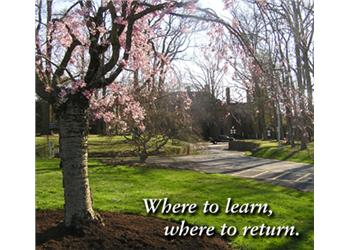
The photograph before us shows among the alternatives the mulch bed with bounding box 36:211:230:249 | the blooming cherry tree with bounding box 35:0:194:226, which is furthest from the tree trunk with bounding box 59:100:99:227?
the mulch bed with bounding box 36:211:230:249

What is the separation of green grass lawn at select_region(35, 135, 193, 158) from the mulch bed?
2.10 feet

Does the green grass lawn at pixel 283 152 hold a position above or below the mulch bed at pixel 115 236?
above

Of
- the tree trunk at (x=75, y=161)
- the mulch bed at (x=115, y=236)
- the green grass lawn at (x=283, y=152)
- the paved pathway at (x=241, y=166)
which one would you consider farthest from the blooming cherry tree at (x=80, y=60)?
the green grass lawn at (x=283, y=152)

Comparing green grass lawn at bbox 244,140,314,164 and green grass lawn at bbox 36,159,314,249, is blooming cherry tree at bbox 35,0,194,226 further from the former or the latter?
green grass lawn at bbox 244,140,314,164

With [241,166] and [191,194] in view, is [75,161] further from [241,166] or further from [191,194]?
[241,166]

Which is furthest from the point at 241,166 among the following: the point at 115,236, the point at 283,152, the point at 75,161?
the point at 75,161

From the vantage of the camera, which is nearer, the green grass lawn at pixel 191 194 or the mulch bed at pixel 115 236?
the mulch bed at pixel 115 236

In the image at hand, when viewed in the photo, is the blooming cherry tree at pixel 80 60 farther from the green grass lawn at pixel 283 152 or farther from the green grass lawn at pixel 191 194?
the green grass lawn at pixel 283 152

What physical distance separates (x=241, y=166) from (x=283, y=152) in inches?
19.5

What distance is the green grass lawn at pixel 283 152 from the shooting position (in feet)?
15.7

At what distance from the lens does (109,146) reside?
4.84 m

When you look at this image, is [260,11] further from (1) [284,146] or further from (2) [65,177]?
(2) [65,177]

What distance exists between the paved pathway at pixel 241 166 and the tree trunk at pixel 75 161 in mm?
A: 901
